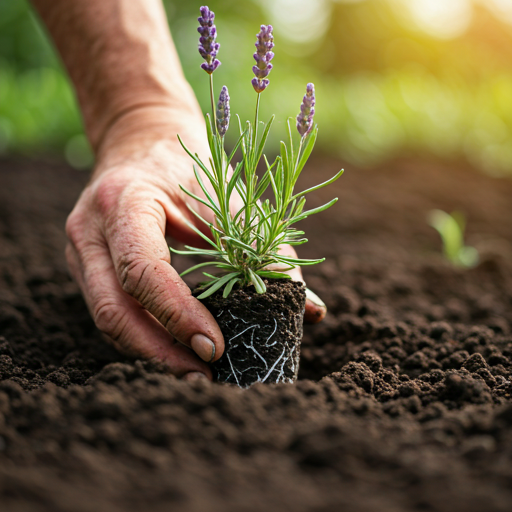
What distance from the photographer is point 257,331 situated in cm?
137

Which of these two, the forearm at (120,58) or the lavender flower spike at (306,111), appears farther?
the forearm at (120,58)

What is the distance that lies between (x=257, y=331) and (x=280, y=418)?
0.37 m

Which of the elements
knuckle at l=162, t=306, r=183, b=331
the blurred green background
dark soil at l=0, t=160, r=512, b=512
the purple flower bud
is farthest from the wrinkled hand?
the blurred green background

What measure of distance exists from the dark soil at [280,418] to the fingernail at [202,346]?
11cm

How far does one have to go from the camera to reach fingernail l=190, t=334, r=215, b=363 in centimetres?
131

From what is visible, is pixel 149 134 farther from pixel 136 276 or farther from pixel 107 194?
pixel 136 276

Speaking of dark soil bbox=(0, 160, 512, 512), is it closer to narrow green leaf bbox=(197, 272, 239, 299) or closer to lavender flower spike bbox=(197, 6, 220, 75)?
narrow green leaf bbox=(197, 272, 239, 299)

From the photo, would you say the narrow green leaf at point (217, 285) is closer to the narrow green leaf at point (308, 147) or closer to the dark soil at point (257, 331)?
the dark soil at point (257, 331)

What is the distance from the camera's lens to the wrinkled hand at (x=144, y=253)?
4.37 feet

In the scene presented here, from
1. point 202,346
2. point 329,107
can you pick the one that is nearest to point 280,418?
point 202,346

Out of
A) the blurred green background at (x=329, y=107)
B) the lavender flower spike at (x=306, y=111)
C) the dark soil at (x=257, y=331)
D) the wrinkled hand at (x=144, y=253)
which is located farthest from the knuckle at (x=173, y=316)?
the blurred green background at (x=329, y=107)

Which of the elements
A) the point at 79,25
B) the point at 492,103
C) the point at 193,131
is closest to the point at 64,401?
the point at 193,131

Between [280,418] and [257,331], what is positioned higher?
[257,331]

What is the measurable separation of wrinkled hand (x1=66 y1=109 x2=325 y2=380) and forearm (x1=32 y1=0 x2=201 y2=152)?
0.21 m
